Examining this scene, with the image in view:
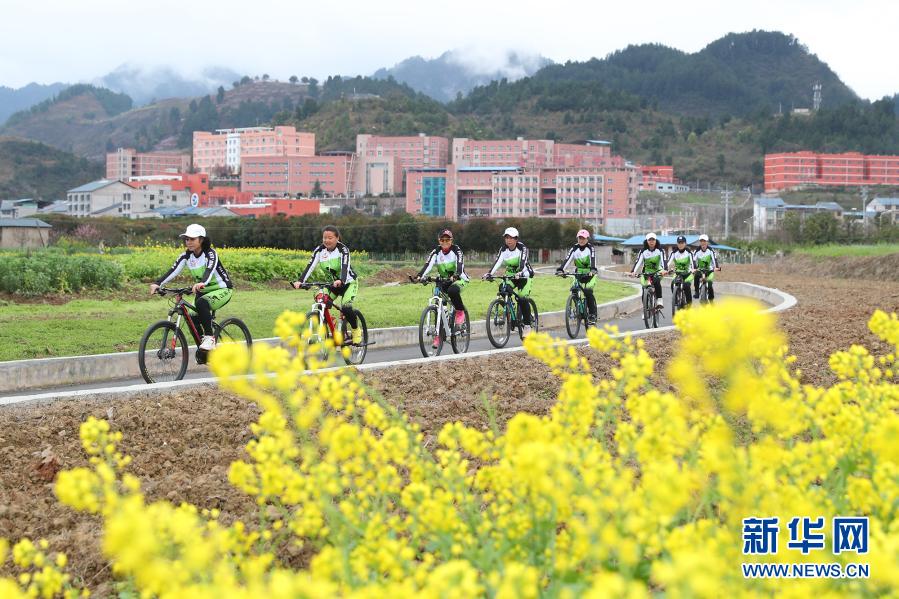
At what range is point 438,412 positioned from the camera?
8641mm

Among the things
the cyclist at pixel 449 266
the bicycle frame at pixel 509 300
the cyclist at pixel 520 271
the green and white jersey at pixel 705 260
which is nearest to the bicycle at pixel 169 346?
the cyclist at pixel 449 266

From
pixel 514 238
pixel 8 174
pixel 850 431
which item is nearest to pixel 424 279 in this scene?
pixel 514 238

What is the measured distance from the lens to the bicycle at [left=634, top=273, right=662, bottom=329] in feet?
62.6

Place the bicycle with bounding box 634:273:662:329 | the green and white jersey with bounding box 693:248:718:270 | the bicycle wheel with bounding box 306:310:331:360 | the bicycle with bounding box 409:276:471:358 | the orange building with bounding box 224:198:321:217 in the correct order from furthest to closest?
the orange building with bounding box 224:198:321:217, the green and white jersey with bounding box 693:248:718:270, the bicycle with bounding box 634:273:662:329, the bicycle with bounding box 409:276:471:358, the bicycle wheel with bounding box 306:310:331:360

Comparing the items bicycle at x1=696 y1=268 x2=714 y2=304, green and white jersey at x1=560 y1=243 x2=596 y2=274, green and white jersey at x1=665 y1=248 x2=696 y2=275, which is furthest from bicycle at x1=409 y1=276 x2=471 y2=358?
bicycle at x1=696 y1=268 x2=714 y2=304

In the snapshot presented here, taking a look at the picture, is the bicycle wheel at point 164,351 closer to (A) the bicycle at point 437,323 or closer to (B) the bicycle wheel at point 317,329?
(B) the bicycle wheel at point 317,329

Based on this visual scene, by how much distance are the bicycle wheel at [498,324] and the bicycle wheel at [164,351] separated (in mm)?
4762

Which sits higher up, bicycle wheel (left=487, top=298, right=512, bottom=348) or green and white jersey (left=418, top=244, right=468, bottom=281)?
green and white jersey (left=418, top=244, right=468, bottom=281)

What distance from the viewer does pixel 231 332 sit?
1292 cm

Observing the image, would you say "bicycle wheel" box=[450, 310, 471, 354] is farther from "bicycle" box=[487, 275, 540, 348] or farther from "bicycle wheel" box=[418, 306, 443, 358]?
"bicycle" box=[487, 275, 540, 348]

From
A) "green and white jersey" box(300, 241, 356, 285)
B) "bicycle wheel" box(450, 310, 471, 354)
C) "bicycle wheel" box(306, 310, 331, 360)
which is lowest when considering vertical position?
"bicycle wheel" box(450, 310, 471, 354)

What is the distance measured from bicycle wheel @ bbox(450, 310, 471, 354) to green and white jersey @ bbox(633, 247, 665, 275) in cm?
525

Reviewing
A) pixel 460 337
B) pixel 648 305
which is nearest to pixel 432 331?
pixel 460 337

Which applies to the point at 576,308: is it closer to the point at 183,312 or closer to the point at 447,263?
the point at 447,263
